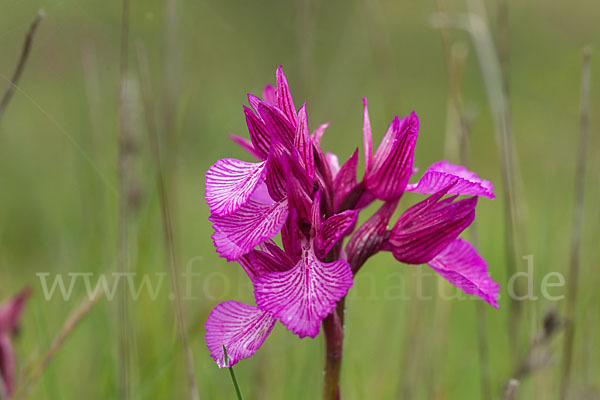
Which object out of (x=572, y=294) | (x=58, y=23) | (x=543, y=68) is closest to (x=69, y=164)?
(x=58, y=23)

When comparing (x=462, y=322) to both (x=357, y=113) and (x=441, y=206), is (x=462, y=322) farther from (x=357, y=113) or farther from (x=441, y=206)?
(x=357, y=113)

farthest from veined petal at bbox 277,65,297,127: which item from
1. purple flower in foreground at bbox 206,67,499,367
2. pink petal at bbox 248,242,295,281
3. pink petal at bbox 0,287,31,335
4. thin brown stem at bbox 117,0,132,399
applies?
pink petal at bbox 0,287,31,335

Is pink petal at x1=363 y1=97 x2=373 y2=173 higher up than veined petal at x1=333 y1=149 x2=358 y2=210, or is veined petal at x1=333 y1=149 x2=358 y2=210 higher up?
pink petal at x1=363 y1=97 x2=373 y2=173

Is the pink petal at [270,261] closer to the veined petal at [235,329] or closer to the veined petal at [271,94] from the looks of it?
the veined petal at [235,329]

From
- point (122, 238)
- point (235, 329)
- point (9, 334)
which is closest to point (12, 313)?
point (9, 334)

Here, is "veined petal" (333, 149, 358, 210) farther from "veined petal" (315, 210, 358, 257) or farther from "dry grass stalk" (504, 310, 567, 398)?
"dry grass stalk" (504, 310, 567, 398)

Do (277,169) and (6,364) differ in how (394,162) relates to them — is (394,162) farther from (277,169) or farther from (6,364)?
(6,364)
